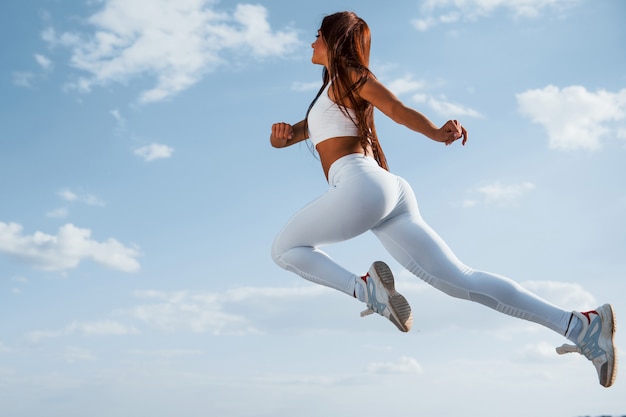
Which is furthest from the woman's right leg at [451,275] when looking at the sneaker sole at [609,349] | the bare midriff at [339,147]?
the bare midriff at [339,147]

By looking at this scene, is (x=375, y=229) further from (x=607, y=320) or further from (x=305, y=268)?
(x=607, y=320)

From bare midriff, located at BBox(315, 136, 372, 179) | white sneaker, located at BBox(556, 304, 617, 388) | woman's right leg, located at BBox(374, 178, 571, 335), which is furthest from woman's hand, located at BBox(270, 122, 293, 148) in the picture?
white sneaker, located at BBox(556, 304, 617, 388)

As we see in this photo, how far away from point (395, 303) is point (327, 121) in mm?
1378

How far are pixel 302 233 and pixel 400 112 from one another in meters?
1.12

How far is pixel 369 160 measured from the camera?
16.9 ft

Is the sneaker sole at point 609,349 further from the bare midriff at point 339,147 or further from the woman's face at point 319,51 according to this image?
the woman's face at point 319,51

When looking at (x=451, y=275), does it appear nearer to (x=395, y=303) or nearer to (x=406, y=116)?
(x=395, y=303)

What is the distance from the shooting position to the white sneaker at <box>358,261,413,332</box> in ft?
17.0

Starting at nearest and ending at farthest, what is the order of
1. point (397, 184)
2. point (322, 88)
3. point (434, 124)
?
point (434, 124)
point (397, 184)
point (322, 88)

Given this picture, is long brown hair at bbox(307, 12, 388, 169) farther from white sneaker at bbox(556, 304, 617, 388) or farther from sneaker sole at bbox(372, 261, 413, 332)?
white sneaker at bbox(556, 304, 617, 388)

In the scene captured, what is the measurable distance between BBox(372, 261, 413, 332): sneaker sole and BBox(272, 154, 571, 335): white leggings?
14 centimetres

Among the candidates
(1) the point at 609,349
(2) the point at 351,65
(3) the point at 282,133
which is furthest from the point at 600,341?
(3) the point at 282,133

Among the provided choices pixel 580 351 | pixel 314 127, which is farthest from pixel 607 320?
pixel 314 127

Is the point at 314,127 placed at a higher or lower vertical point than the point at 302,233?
higher
